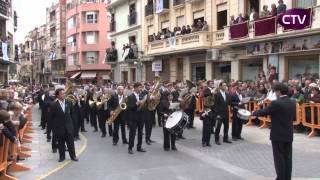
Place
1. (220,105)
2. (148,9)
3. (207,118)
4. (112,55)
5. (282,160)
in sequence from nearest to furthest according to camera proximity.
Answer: (282,160) → (207,118) → (220,105) → (148,9) → (112,55)

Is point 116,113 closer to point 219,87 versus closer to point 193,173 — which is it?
point 219,87

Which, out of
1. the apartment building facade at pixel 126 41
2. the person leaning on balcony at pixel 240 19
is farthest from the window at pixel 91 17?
the person leaning on balcony at pixel 240 19

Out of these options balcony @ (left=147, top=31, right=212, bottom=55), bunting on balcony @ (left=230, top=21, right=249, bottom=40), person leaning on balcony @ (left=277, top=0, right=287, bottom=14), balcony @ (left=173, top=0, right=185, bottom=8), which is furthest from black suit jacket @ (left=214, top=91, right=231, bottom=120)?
balcony @ (left=173, top=0, right=185, bottom=8)

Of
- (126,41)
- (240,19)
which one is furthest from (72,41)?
(240,19)

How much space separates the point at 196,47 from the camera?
101 ft

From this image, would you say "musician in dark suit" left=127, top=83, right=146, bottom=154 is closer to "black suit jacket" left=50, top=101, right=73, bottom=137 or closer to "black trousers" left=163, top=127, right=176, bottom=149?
"black trousers" left=163, top=127, right=176, bottom=149

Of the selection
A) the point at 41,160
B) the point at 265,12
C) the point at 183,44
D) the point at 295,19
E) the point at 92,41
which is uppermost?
the point at 92,41

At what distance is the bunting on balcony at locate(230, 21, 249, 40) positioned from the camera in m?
25.7

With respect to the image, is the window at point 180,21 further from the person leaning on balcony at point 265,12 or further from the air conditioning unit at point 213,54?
the person leaning on balcony at point 265,12

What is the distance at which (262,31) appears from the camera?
24.3 m

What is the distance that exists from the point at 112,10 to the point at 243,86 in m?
31.8

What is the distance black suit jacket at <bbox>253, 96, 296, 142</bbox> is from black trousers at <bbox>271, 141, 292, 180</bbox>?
12cm

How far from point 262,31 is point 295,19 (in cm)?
233

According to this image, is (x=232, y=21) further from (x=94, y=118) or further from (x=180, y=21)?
(x=94, y=118)
